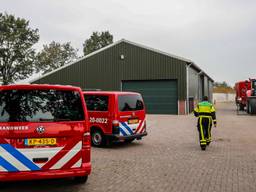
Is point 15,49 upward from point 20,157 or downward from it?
upward

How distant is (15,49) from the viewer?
162ft

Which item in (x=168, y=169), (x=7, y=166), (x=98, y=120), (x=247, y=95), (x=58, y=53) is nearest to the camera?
(x=7, y=166)

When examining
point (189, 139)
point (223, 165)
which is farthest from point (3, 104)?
point (189, 139)

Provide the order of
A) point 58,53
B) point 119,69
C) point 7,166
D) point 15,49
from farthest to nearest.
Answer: point 58,53 < point 15,49 < point 119,69 < point 7,166

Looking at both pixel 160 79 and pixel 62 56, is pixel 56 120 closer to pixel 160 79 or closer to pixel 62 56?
pixel 160 79

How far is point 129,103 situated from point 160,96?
17.0 metres

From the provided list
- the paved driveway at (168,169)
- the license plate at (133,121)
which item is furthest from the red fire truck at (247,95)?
the license plate at (133,121)

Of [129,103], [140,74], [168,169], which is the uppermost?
[140,74]

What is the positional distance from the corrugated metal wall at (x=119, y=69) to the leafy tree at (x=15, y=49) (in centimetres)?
1862

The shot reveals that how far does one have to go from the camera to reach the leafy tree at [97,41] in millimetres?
83250

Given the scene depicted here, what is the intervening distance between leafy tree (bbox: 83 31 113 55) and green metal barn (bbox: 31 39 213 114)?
172 feet

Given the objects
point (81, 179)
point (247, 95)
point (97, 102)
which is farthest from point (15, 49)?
point (81, 179)

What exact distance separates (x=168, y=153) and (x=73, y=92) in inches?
184

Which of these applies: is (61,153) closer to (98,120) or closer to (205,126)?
(98,120)
